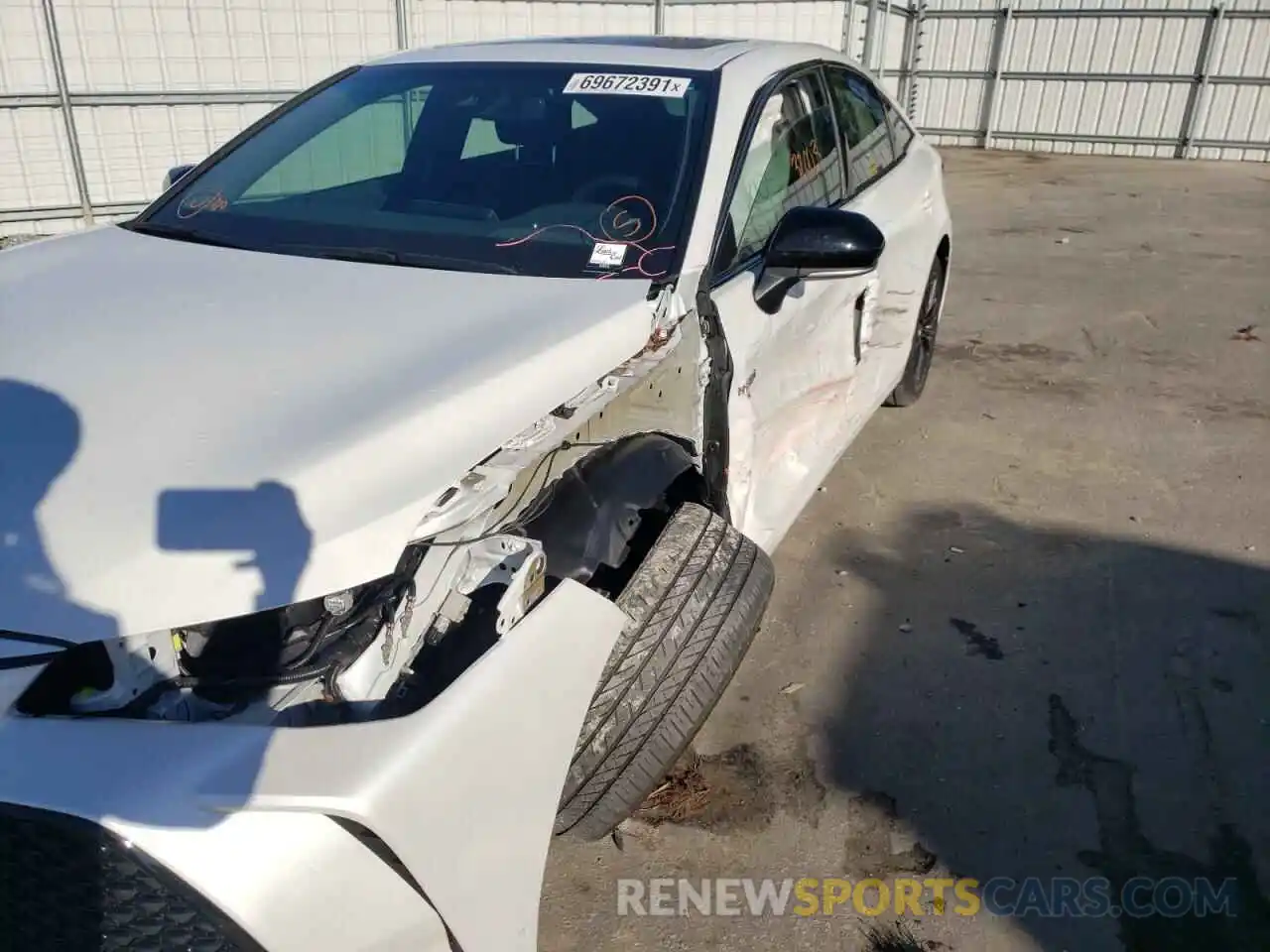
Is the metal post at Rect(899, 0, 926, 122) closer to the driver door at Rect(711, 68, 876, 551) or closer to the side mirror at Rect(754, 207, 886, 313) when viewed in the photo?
the driver door at Rect(711, 68, 876, 551)

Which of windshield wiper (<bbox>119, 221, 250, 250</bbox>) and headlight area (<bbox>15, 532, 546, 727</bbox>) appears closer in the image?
headlight area (<bbox>15, 532, 546, 727</bbox>)

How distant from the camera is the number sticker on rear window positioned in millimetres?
2812

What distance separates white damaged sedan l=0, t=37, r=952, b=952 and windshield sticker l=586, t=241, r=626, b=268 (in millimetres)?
16

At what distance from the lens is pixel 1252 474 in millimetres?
4375

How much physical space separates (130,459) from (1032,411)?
4.54 metres

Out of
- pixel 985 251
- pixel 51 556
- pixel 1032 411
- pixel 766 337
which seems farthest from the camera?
pixel 985 251

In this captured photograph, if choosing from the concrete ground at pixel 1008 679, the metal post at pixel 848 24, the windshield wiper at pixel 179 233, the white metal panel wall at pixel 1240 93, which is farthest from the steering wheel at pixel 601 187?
the white metal panel wall at pixel 1240 93

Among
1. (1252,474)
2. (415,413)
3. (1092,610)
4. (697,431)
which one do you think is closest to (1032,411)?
(1252,474)

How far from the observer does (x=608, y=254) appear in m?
2.39

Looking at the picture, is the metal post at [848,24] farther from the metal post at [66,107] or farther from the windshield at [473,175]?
the windshield at [473,175]

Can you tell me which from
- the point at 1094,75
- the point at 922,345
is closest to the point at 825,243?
the point at 922,345

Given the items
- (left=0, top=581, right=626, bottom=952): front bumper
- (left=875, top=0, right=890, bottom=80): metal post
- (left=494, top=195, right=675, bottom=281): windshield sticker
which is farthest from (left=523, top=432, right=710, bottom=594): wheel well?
(left=875, top=0, right=890, bottom=80): metal post

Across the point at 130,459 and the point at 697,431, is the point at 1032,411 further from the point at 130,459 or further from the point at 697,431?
the point at 130,459

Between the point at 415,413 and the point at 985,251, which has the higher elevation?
the point at 415,413
